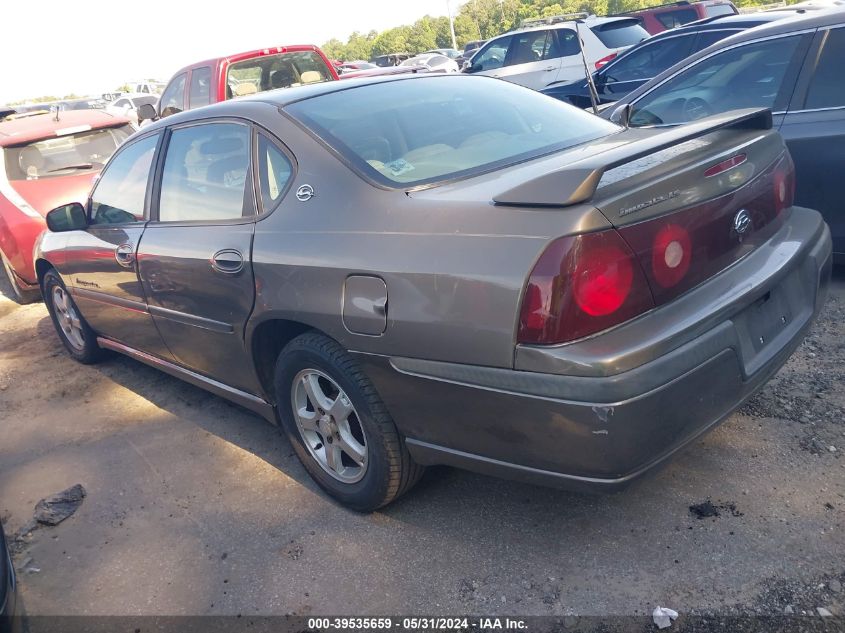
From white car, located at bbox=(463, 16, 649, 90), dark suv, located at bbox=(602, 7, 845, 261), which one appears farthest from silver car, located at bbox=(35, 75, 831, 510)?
white car, located at bbox=(463, 16, 649, 90)

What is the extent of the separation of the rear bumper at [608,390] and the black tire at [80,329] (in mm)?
3046

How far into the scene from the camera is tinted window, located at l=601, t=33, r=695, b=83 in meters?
7.81

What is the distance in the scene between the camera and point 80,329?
16.2ft

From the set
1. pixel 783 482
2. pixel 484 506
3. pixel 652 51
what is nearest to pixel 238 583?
pixel 484 506

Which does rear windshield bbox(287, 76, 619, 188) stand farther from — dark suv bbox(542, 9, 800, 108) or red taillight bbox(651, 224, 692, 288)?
dark suv bbox(542, 9, 800, 108)

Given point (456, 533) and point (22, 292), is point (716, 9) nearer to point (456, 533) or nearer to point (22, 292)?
point (22, 292)

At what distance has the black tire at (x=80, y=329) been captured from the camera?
4.87 meters

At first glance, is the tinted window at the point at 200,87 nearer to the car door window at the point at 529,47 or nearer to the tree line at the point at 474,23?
the car door window at the point at 529,47

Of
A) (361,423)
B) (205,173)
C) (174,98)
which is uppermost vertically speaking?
(174,98)

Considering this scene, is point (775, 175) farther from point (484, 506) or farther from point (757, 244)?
point (484, 506)

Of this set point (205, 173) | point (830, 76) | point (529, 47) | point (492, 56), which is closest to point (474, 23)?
point (492, 56)

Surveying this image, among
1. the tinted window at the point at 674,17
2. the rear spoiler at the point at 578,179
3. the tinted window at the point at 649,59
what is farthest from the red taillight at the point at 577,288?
the tinted window at the point at 674,17

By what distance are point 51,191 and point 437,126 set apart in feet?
16.1

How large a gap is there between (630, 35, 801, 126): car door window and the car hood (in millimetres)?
4794
